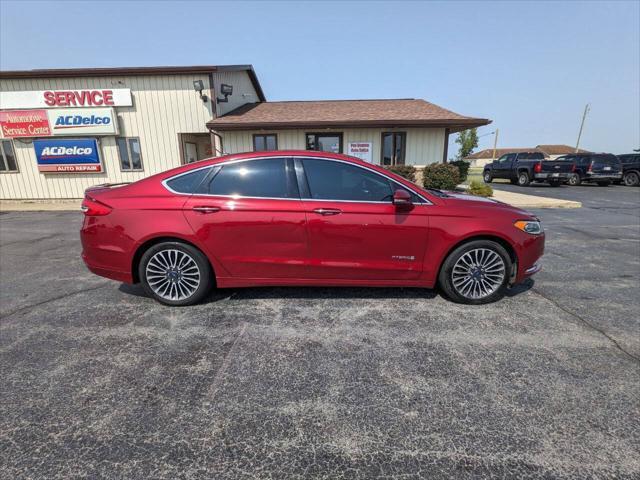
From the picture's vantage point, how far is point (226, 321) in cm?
323

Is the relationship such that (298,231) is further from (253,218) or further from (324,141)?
(324,141)

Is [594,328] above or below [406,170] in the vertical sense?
below

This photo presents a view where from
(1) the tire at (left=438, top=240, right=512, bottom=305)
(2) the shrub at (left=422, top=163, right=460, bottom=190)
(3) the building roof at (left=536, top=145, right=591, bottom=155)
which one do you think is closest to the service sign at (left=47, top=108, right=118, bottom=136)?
(2) the shrub at (left=422, top=163, right=460, bottom=190)

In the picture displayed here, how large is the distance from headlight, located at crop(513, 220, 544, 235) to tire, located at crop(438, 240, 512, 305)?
29 cm

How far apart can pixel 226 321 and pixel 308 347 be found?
966mm

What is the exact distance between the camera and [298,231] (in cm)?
331

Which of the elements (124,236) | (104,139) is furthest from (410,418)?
(104,139)

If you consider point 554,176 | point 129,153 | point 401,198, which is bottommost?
point 554,176

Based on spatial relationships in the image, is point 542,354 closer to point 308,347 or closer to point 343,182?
point 308,347

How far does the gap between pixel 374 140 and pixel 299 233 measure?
37.5 ft

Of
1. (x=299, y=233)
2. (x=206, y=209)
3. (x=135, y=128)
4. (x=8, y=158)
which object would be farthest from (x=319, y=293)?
(x=8, y=158)

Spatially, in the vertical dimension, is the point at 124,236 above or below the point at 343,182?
below

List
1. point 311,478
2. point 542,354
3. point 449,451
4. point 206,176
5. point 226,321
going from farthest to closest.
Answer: point 206,176, point 226,321, point 542,354, point 449,451, point 311,478

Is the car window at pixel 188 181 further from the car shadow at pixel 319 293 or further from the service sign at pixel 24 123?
the service sign at pixel 24 123
